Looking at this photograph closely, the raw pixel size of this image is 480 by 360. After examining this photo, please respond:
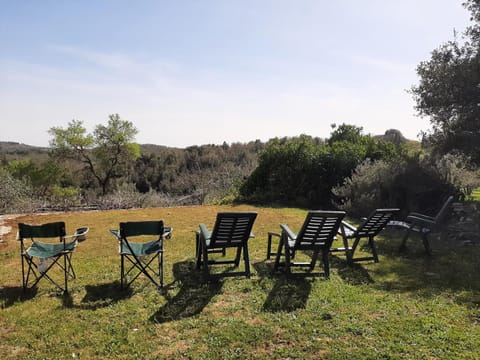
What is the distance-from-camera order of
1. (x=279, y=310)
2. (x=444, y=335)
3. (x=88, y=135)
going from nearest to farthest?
(x=444, y=335)
(x=279, y=310)
(x=88, y=135)

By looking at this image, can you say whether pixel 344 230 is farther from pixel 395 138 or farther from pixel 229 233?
pixel 395 138

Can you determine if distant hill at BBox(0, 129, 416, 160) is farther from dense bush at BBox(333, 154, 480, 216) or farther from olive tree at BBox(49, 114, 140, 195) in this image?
dense bush at BBox(333, 154, 480, 216)

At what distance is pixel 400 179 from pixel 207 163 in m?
23.0

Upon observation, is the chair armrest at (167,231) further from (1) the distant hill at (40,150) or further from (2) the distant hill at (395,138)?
(1) the distant hill at (40,150)

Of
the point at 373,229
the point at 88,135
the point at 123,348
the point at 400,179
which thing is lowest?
the point at 123,348

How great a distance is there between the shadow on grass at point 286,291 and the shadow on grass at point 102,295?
6.08 feet

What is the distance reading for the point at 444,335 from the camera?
360cm

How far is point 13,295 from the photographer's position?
4.76m

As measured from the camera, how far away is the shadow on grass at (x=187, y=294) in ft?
13.6

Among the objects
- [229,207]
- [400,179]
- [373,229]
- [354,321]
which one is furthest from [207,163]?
[354,321]

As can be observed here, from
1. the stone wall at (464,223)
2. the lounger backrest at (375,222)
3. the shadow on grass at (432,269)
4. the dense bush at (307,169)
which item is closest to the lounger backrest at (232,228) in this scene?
the shadow on grass at (432,269)

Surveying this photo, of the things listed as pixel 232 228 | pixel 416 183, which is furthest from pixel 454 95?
pixel 232 228

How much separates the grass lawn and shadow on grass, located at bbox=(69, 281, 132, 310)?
0.01 meters

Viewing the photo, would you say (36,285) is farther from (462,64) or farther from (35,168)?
(35,168)
